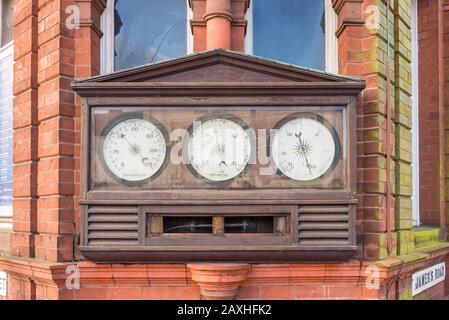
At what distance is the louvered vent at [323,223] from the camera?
2904mm

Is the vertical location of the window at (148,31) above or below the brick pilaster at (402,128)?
above

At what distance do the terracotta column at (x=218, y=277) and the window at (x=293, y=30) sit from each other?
1979 mm

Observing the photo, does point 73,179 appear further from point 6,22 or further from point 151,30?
point 6,22

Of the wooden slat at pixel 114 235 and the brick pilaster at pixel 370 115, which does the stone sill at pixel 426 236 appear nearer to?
Answer: the brick pilaster at pixel 370 115

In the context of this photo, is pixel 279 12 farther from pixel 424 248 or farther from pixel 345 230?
pixel 424 248

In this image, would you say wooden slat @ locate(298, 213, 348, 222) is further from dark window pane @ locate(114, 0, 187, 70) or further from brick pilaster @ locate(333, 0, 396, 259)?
dark window pane @ locate(114, 0, 187, 70)

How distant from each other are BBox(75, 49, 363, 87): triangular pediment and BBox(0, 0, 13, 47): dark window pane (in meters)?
2.06

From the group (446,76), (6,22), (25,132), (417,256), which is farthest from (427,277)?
(6,22)

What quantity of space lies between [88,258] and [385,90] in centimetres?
278

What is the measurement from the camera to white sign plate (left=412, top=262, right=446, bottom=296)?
366cm

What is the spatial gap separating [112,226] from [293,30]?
2456mm

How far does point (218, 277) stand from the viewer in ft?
9.48

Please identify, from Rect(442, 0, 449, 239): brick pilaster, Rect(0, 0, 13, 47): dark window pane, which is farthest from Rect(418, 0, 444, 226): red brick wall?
Rect(0, 0, 13, 47): dark window pane

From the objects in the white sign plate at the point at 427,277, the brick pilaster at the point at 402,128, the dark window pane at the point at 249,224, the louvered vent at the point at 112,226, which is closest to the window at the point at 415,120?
the white sign plate at the point at 427,277
